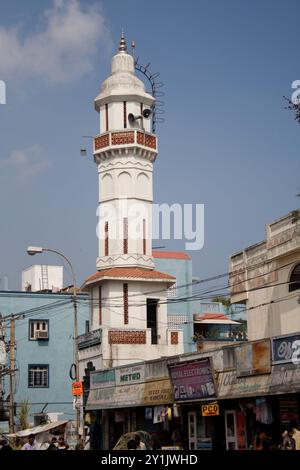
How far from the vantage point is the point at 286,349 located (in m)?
24.5

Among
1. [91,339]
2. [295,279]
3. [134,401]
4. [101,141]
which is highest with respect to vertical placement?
[101,141]

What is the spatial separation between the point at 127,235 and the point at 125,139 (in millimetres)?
5353

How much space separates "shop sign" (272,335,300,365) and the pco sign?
4.11 meters

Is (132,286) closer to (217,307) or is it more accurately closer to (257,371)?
(257,371)

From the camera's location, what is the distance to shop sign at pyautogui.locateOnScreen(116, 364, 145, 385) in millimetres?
34625

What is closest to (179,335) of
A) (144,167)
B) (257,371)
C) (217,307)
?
(144,167)

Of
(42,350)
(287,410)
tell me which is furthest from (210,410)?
(42,350)

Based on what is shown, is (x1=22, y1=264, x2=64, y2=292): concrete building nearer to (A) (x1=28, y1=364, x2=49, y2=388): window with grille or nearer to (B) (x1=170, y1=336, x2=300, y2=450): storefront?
(A) (x1=28, y1=364, x2=49, y2=388): window with grille

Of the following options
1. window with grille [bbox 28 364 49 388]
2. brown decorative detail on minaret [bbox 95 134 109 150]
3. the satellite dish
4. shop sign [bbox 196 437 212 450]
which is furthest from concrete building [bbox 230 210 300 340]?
window with grille [bbox 28 364 49 388]

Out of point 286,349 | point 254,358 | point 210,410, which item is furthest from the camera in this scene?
point 210,410

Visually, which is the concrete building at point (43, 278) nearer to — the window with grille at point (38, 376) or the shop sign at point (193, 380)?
the window with grille at point (38, 376)

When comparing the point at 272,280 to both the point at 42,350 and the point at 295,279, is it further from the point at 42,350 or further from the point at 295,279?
the point at 42,350

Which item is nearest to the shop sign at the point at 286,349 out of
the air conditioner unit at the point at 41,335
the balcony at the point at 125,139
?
the balcony at the point at 125,139

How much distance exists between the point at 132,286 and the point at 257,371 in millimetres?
18830
